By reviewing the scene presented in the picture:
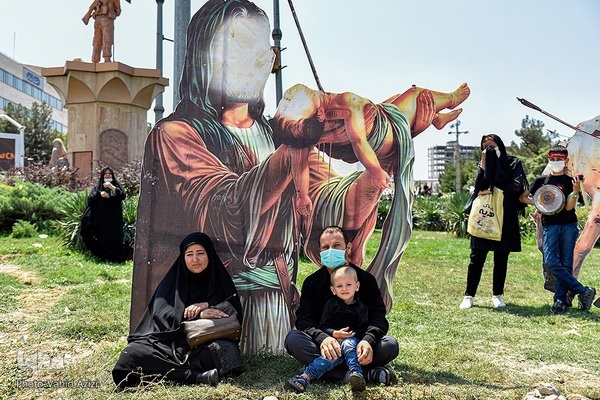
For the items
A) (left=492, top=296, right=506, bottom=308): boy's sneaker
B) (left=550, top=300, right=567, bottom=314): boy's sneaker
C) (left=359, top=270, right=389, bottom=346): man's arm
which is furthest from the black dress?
(left=359, top=270, right=389, bottom=346): man's arm

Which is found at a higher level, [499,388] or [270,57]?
[270,57]

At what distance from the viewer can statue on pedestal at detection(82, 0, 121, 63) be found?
46.7 feet

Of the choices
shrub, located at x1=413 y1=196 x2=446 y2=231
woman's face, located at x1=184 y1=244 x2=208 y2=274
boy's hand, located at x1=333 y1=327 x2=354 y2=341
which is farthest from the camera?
shrub, located at x1=413 y1=196 x2=446 y2=231

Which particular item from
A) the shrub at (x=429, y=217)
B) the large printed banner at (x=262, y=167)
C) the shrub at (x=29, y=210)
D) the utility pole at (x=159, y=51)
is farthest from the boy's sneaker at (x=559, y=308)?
the shrub at (x=429, y=217)

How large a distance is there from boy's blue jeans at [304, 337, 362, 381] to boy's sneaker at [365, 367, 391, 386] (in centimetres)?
12

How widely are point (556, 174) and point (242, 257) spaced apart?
332cm

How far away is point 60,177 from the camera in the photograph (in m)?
13.5

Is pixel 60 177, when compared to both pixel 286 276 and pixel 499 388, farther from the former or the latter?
pixel 499 388

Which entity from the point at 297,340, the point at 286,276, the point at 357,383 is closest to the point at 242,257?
the point at 286,276

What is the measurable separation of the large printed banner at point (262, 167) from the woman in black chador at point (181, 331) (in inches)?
14.0

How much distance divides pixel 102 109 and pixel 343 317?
482 inches

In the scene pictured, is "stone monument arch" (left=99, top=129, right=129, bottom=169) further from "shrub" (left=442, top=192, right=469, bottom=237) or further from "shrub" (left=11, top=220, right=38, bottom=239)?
"shrub" (left=442, top=192, right=469, bottom=237)

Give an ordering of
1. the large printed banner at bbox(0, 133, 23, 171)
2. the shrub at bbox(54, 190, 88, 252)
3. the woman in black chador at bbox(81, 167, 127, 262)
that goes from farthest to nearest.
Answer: the large printed banner at bbox(0, 133, 23, 171) → the shrub at bbox(54, 190, 88, 252) → the woman in black chador at bbox(81, 167, 127, 262)

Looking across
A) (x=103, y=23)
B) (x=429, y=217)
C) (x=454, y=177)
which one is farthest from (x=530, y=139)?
(x=103, y=23)
